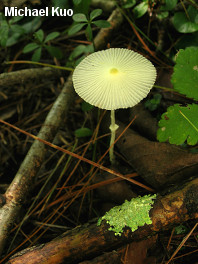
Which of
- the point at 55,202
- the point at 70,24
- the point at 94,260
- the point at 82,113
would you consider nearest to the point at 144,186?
the point at 94,260

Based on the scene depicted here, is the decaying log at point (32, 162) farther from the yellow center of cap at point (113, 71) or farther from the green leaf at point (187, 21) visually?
the yellow center of cap at point (113, 71)

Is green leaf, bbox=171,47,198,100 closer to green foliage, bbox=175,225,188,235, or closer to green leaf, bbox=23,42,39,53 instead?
green foliage, bbox=175,225,188,235

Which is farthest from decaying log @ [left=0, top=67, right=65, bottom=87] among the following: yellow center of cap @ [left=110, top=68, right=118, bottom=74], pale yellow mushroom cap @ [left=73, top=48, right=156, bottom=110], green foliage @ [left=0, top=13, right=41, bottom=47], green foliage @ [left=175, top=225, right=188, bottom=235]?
green foliage @ [left=175, top=225, right=188, bottom=235]

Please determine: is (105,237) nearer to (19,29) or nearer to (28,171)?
(28,171)

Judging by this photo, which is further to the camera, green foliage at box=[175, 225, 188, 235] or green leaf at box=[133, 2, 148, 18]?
green leaf at box=[133, 2, 148, 18]

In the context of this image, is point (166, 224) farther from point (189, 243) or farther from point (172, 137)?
point (172, 137)

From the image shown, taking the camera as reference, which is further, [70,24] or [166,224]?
[70,24]

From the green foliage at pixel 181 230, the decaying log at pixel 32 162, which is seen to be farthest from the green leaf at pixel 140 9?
the green foliage at pixel 181 230
